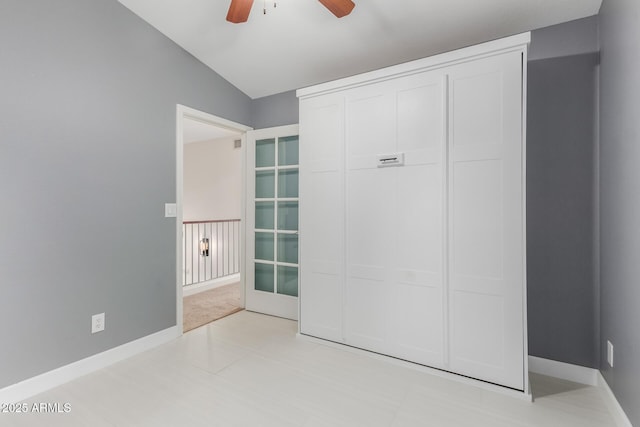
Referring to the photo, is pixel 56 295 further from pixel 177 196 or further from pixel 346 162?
pixel 346 162

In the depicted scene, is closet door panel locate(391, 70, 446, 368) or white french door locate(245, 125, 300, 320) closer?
closet door panel locate(391, 70, 446, 368)

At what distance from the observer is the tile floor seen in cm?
174

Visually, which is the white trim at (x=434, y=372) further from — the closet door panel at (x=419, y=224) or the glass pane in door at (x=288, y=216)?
the glass pane in door at (x=288, y=216)

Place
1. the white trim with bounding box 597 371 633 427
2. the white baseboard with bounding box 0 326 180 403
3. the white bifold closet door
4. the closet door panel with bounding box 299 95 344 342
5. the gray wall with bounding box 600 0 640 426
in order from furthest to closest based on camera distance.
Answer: the closet door panel with bounding box 299 95 344 342
the white bifold closet door
the white baseboard with bounding box 0 326 180 403
the white trim with bounding box 597 371 633 427
the gray wall with bounding box 600 0 640 426

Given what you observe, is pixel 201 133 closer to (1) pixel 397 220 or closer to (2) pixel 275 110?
(2) pixel 275 110

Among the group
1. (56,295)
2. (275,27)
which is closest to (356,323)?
(56,295)

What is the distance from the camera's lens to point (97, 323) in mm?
2305

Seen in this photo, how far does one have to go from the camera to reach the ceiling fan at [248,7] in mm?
1794

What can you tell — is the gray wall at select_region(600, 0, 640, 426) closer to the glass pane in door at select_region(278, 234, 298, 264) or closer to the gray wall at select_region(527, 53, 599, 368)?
the gray wall at select_region(527, 53, 599, 368)

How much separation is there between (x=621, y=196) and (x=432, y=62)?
4.62 feet

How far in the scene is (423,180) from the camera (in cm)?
224

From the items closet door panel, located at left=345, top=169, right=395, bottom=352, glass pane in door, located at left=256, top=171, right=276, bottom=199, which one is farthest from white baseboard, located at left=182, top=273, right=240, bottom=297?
closet door panel, located at left=345, top=169, right=395, bottom=352

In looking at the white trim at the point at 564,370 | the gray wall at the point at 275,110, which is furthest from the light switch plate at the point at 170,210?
the white trim at the point at 564,370

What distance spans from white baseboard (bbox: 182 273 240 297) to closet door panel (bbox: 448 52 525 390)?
3.44m
